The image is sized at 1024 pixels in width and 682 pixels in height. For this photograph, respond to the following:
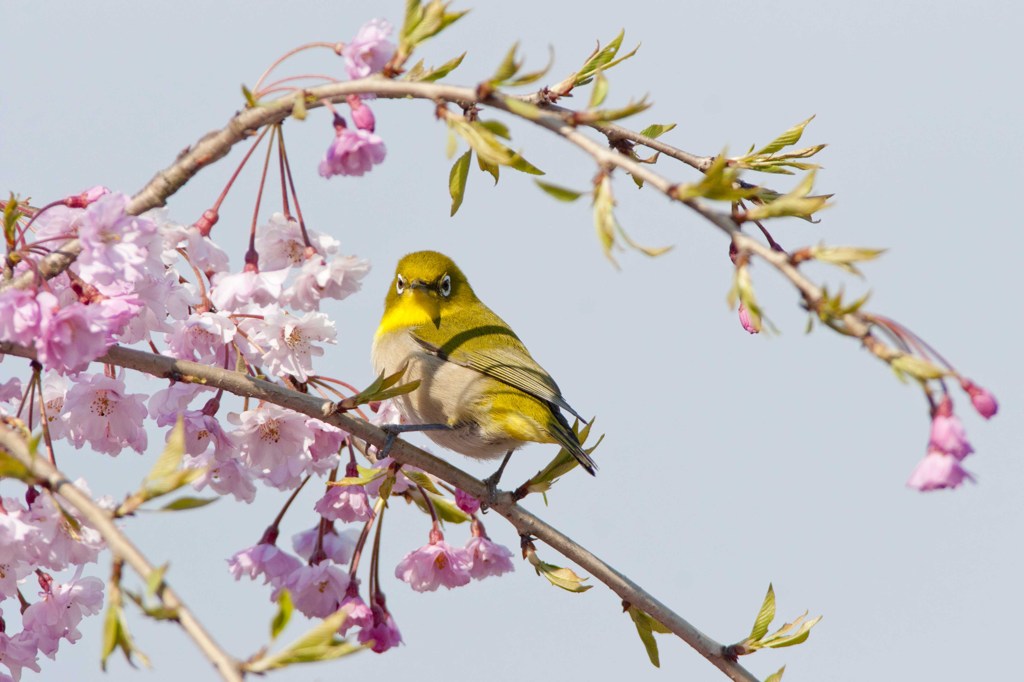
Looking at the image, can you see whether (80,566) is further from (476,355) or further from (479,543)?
(476,355)

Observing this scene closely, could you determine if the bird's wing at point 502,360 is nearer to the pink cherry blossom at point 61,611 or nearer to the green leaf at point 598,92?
the pink cherry blossom at point 61,611

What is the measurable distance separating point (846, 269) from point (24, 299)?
7.04 ft

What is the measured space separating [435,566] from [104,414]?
1444mm

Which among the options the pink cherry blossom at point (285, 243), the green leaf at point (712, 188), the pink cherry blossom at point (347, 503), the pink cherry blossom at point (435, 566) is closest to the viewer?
the green leaf at point (712, 188)

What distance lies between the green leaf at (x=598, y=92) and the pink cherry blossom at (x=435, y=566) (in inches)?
96.3

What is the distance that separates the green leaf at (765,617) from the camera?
4.00m

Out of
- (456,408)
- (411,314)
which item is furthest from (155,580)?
(411,314)

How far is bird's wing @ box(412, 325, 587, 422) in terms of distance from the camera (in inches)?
237

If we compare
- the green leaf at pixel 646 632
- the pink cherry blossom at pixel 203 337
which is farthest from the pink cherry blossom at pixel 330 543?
the green leaf at pixel 646 632

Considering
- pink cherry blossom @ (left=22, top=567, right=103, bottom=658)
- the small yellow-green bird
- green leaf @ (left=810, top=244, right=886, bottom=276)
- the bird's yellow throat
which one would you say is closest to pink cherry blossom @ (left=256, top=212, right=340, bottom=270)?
the small yellow-green bird

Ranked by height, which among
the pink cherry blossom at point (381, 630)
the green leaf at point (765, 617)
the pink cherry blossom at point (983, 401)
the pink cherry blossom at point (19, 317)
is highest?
the pink cherry blossom at point (19, 317)

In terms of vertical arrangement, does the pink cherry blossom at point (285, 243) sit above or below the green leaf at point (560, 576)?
above

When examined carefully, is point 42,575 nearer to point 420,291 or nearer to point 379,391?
point 379,391

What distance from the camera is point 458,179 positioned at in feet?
12.1
